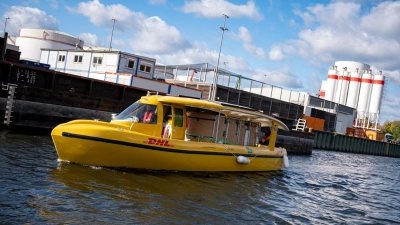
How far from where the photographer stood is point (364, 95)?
84938 millimetres

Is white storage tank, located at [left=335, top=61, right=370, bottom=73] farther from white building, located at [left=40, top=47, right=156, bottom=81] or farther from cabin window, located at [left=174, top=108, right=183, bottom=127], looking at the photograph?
cabin window, located at [left=174, top=108, right=183, bottom=127]

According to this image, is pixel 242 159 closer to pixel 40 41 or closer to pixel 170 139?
pixel 170 139

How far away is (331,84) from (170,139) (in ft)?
252

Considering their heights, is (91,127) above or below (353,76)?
below

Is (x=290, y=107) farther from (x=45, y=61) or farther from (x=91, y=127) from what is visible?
(x=91, y=127)

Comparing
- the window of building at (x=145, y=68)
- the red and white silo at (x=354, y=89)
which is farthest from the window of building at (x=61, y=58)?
the red and white silo at (x=354, y=89)

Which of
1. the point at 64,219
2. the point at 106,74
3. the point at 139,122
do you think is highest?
the point at 106,74

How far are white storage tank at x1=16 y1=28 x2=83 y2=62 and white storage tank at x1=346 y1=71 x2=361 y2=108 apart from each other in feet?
172

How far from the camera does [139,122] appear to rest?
46.3ft

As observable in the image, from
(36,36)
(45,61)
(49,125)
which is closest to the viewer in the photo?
(49,125)

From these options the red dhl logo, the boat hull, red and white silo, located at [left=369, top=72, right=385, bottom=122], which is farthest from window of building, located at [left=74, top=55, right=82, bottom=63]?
red and white silo, located at [left=369, top=72, right=385, bottom=122]

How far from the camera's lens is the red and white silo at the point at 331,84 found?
8531 centimetres

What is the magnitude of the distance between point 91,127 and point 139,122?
5.98 feet

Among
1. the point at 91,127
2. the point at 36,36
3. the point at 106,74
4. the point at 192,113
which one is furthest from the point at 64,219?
the point at 36,36
